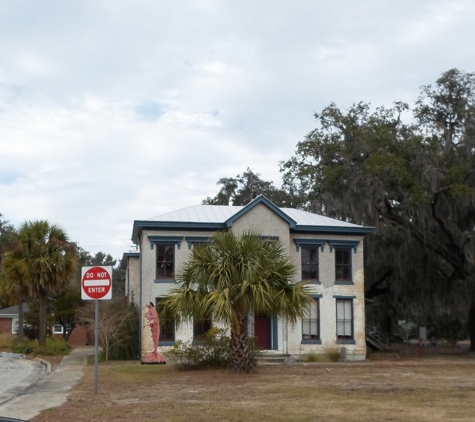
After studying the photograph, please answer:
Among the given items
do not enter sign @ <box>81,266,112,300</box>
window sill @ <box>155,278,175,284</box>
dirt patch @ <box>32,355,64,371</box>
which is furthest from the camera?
window sill @ <box>155,278,175,284</box>

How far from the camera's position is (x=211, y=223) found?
100 feet

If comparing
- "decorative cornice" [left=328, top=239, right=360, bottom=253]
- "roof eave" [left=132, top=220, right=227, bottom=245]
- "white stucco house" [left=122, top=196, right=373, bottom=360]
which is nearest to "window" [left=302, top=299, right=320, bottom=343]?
"white stucco house" [left=122, top=196, right=373, bottom=360]

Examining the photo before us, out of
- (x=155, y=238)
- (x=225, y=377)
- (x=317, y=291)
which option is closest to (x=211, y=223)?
(x=155, y=238)

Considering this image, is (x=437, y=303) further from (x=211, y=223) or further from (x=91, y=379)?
(x=91, y=379)

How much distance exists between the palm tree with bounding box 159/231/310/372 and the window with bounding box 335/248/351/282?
424 inches

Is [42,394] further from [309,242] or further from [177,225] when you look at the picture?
→ [309,242]

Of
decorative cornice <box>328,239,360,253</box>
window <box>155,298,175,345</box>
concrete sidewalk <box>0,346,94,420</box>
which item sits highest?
decorative cornice <box>328,239,360,253</box>

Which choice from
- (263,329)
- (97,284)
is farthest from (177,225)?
(97,284)

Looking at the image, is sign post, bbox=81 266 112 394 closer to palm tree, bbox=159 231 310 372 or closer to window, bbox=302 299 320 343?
palm tree, bbox=159 231 310 372

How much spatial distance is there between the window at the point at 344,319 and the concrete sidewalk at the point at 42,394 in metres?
12.1

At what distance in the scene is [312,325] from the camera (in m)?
31.7

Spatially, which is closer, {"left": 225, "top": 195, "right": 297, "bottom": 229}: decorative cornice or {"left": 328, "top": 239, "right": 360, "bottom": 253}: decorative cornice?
{"left": 225, "top": 195, "right": 297, "bottom": 229}: decorative cornice

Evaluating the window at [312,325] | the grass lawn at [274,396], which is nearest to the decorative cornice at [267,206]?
the window at [312,325]

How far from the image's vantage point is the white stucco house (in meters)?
30.3
